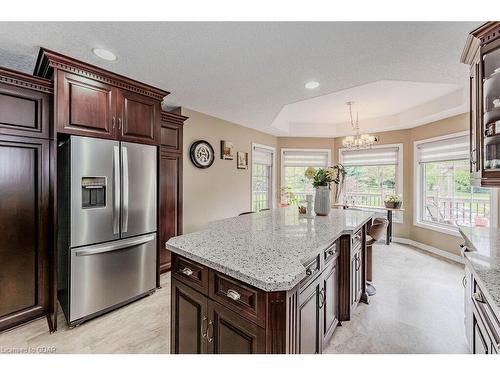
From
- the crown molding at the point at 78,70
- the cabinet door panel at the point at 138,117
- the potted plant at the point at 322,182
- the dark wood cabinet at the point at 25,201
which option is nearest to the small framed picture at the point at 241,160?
the cabinet door panel at the point at 138,117

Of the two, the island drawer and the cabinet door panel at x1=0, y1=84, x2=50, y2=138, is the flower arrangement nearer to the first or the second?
the island drawer

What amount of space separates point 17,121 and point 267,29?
217 centimetres

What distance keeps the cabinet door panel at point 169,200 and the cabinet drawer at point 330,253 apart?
2.26m

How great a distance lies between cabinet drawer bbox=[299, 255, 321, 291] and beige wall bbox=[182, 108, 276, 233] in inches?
98.9

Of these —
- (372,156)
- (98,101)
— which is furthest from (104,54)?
(372,156)

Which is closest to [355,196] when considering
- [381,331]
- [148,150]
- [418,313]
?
[418,313]

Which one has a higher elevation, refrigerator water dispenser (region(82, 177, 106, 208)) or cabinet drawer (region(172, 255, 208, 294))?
refrigerator water dispenser (region(82, 177, 106, 208))

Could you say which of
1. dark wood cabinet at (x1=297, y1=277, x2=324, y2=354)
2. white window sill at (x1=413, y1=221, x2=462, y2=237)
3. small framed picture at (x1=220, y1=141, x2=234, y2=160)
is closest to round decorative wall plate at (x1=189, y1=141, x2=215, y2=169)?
small framed picture at (x1=220, y1=141, x2=234, y2=160)

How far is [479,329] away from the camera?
49.9 inches

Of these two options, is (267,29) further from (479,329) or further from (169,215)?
(169,215)

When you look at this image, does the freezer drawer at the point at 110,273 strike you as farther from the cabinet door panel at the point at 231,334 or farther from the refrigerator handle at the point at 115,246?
the cabinet door panel at the point at 231,334

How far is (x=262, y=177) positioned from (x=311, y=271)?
14.1 feet

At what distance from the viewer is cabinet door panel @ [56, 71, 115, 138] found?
199 centimetres

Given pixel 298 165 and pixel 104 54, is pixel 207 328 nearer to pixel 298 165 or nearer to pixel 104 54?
pixel 104 54
